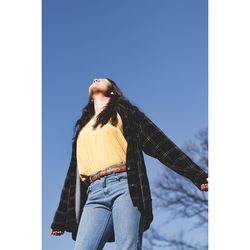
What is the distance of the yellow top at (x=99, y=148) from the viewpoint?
2.82 m

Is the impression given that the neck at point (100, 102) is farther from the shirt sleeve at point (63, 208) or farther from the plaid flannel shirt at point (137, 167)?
the shirt sleeve at point (63, 208)

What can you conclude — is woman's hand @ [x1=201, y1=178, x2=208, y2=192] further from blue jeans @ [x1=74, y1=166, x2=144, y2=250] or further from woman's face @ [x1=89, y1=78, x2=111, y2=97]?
woman's face @ [x1=89, y1=78, x2=111, y2=97]

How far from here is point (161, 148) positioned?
9.62 feet

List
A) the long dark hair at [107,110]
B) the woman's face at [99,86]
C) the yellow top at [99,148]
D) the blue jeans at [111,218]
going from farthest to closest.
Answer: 1. the woman's face at [99,86]
2. the long dark hair at [107,110]
3. the yellow top at [99,148]
4. the blue jeans at [111,218]

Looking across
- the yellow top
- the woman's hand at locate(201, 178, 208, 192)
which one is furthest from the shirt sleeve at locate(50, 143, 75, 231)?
the woman's hand at locate(201, 178, 208, 192)

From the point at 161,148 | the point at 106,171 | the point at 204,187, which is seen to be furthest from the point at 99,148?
the point at 204,187

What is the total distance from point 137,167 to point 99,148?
177 millimetres

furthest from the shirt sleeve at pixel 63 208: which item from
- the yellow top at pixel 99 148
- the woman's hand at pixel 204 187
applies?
the woman's hand at pixel 204 187

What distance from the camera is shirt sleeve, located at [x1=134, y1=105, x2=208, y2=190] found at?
2854 millimetres
